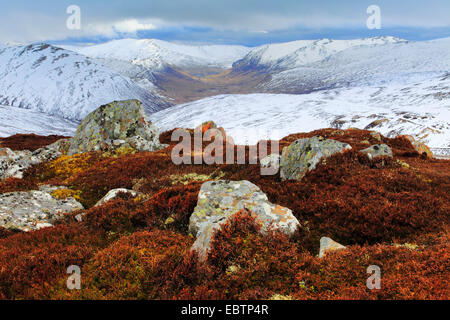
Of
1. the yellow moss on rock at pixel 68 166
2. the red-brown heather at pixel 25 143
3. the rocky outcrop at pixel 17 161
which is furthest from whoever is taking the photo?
the red-brown heather at pixel 25 143

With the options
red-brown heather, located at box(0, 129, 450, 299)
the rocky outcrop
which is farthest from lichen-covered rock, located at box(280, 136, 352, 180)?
the rocky outcrop

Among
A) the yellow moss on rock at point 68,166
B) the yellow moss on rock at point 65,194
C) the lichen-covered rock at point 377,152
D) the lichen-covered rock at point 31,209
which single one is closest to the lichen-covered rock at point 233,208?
the lichen-covered rock at point 31,209

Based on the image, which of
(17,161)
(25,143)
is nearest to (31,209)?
(17,161)

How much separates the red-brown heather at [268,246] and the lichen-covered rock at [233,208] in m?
0.48

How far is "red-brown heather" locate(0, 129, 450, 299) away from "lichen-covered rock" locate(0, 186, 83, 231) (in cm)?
58

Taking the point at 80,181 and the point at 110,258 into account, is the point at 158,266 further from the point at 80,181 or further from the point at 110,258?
the point at 80,181

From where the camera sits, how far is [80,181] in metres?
15.9

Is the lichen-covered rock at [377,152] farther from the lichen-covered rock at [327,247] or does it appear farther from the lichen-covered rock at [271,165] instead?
the lichen-covered rock at [327,247]

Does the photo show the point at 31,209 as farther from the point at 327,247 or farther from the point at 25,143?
the point at 25,143

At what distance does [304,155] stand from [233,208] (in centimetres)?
663

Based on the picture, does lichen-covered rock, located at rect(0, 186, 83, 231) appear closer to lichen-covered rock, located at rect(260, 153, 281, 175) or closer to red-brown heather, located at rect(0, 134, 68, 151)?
lichen-covered rock, located at rect(260, 153, 281, 175)

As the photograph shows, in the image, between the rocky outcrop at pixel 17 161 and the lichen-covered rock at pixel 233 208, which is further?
the rocky outcrop at pixel 17 161

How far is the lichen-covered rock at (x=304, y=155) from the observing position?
13891mm

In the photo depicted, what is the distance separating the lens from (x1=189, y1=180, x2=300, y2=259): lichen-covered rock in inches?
320
